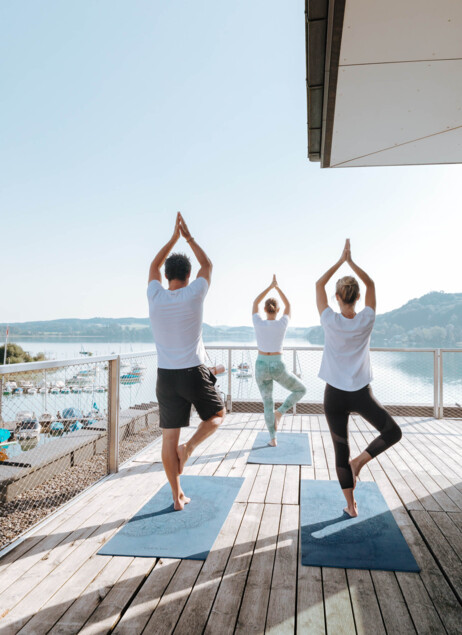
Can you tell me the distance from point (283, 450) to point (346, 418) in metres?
1.79

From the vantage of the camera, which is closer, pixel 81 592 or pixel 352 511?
pixel 81 592

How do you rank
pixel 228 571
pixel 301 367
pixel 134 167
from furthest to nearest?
1. pixel 134 167
2. pixel 301 367
3. pixel 228 571

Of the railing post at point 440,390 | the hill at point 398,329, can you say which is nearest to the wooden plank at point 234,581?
the hill at point 398,329

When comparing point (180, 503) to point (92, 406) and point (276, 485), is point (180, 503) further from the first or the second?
point (92, 406)

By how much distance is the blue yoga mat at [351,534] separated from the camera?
1.88 m

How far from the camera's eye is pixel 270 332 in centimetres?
392

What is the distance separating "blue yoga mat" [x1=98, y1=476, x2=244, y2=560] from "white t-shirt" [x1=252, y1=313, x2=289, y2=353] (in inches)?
56.1

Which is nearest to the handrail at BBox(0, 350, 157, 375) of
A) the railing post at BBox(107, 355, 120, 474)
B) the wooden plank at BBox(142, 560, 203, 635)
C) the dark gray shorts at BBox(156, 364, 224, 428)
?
the railing post at BBox(107, 355, 120, 474)

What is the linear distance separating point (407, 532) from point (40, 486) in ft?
10.3

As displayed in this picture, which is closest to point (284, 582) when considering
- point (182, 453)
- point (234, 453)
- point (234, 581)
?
point (234, 581)

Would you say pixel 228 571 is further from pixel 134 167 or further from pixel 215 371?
pixel 134 167

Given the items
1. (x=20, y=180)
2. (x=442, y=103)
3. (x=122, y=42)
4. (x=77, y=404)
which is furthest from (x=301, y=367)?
(x=20, y=180)

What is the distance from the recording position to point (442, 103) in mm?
2389

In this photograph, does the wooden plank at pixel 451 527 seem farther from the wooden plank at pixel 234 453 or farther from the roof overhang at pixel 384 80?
the roof overhang at pixel 384 80
